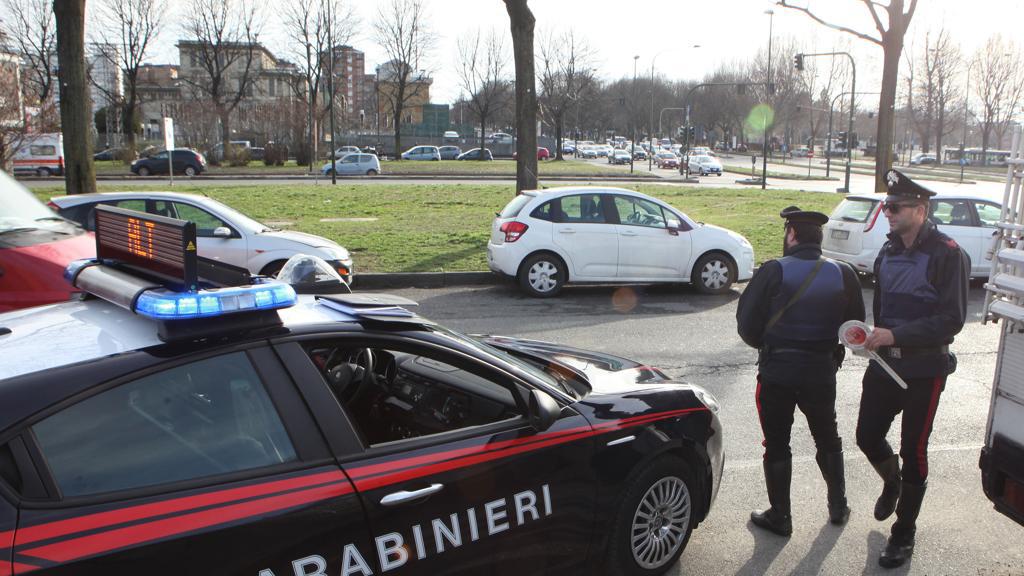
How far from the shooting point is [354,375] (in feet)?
12.5

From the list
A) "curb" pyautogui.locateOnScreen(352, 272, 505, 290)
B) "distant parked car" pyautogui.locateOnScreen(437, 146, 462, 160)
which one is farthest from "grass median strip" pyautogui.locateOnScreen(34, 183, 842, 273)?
"distant parked car" pyautogui.locateOnScreen(437, 146, 462, 160)

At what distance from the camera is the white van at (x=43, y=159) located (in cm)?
3778

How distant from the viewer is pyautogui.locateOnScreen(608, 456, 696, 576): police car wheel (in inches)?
139

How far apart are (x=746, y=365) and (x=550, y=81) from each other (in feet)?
219

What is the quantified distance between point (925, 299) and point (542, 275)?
7.51 m

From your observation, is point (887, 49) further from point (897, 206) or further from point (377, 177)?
point (377, 177)

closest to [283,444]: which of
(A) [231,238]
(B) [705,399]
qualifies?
(B) [705,399]

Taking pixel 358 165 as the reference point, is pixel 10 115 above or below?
above

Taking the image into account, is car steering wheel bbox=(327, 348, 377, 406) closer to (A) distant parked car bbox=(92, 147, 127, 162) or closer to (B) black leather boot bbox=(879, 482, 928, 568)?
(B) black leather boot bbox=(879, 482, 928, 568)

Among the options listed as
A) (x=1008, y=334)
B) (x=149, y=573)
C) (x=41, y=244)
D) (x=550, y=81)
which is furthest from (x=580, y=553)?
(x=550, y=81)

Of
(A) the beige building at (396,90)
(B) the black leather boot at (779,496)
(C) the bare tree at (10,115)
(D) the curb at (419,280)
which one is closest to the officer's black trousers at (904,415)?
(B) the black leather boot at (779,496)

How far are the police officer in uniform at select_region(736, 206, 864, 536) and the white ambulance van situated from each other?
0.62 meters

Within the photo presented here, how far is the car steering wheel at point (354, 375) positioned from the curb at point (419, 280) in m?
7.84

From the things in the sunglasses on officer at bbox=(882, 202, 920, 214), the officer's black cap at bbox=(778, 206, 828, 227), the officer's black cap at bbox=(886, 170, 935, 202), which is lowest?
the officer's black cap at bbox=(778, 206, 828, 227)
